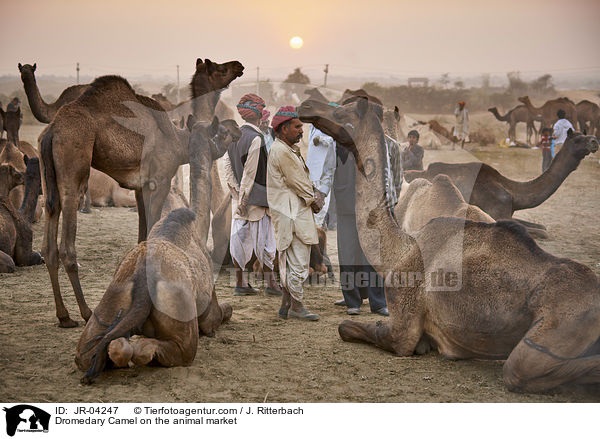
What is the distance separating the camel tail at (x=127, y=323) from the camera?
442 cm

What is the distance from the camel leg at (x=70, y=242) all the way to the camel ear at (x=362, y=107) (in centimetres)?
266

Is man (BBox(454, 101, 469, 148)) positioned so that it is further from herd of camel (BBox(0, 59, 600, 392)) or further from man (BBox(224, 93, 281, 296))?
herd of camel (BBox(0, 59, 600, 392))

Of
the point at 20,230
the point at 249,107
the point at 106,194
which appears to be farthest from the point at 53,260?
the point at 106,194

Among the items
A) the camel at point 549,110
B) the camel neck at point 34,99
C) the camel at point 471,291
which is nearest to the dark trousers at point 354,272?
the camel at point 471,291

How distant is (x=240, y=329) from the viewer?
20.7ft

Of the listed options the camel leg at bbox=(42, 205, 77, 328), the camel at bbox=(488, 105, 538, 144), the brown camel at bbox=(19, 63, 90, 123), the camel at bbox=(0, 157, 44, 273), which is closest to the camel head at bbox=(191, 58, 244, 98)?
the brown camel at bbox=(19, 63, 90, 123)

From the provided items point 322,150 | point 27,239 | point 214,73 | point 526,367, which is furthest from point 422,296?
point 27,239

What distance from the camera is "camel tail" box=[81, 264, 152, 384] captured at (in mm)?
4422

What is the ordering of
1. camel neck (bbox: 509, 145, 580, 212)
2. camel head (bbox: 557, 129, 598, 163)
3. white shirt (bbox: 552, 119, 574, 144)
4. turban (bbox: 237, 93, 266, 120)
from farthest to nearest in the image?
white shirt (bbox: 552, 119, 574, 144)
camel neck (bbox: 509, 145, 580, 212)
camel head (bbox: 557, 129, 598, 163)
turban (bbox: 237, 93, 266, 120)

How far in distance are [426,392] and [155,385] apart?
6.23 ft

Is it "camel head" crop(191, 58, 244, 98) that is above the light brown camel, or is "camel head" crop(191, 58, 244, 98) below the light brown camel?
above

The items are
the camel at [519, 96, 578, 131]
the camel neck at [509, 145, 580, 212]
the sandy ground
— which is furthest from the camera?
the camel at [519, 96, 578, 131]

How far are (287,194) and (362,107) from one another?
1.38 meters
